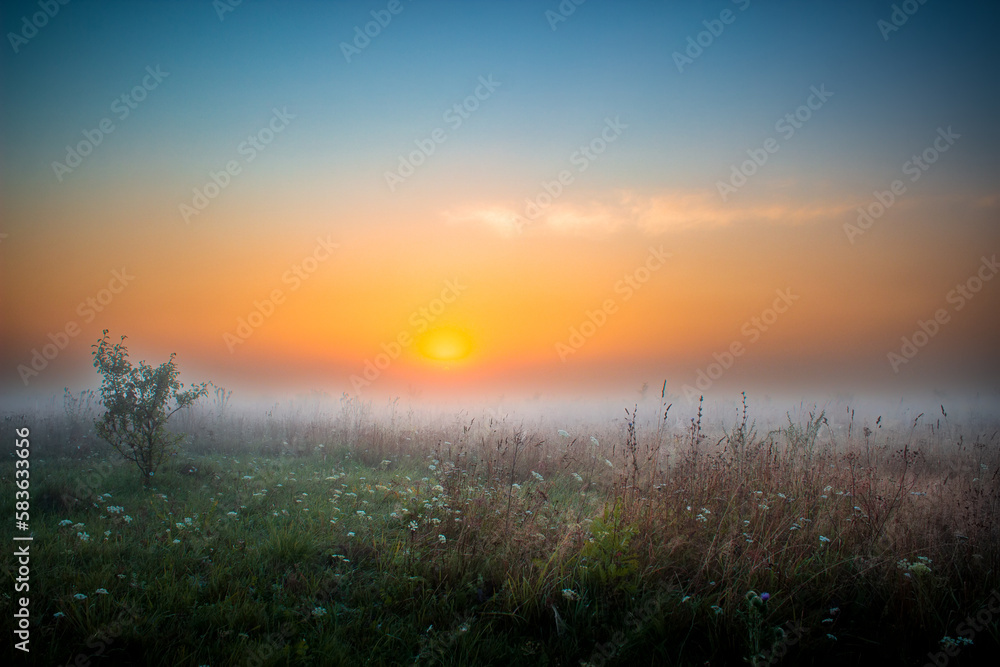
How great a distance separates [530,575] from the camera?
12.3ft

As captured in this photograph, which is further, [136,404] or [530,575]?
[136,404]

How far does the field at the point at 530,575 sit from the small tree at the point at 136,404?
1408mm

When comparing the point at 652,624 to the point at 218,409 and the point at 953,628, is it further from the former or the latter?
the point at 218,409

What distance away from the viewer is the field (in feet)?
10.1

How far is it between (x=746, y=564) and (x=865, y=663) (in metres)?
0.86

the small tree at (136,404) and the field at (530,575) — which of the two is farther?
the small tree at (136,404)

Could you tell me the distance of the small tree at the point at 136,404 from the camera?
7.92m

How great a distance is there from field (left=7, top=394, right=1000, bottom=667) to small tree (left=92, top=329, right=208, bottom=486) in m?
1.41

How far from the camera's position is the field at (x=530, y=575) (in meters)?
3.09

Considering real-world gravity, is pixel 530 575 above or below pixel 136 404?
below

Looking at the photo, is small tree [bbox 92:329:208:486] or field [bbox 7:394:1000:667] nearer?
field [bbox 7:394:1000:667]

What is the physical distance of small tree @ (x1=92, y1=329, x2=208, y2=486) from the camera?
792 centimetres

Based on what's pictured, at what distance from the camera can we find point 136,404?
8.09 metres

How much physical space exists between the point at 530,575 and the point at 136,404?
8069 millimetres
